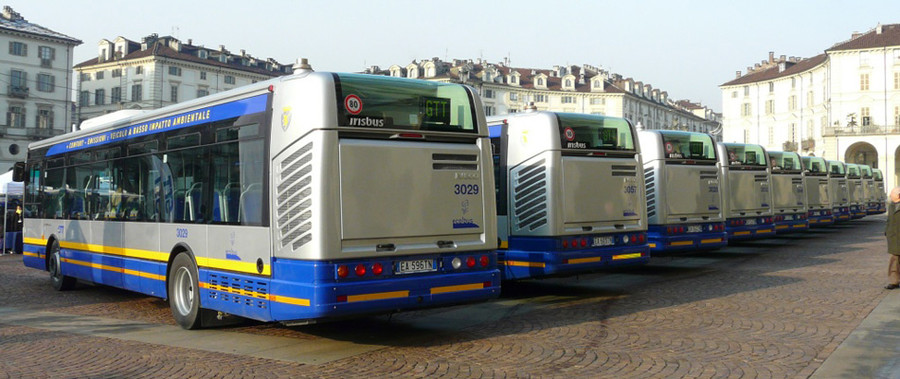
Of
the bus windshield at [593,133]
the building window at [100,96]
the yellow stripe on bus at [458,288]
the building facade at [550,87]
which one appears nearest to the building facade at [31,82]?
the building window at [100,96]

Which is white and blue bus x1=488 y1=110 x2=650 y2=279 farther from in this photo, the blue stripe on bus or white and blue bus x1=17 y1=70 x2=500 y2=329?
the blue stripe on bus

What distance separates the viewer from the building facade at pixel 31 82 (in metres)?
72.0

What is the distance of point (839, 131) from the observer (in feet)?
262

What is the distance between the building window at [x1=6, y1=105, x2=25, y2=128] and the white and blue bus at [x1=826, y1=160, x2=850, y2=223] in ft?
219

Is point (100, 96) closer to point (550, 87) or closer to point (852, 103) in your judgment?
point (550, 87)

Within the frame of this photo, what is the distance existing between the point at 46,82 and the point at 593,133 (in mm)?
73904

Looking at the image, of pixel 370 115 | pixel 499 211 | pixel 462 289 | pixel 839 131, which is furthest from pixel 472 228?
pixel 839 131

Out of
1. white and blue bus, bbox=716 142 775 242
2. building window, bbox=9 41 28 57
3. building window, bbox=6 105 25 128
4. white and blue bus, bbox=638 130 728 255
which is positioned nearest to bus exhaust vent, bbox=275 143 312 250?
white and blue bus, bbox=638 130 728 255

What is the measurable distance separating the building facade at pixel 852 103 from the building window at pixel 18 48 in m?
75.6

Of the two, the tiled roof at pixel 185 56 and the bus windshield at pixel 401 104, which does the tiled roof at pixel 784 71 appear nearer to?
the tiled roof at pixel 185 56

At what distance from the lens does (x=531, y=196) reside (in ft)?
40.5

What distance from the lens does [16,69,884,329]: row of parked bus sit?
7863mm

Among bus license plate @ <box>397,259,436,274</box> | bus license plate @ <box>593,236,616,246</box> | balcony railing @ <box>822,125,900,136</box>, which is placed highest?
balcony railing @ <box>822,125,900,136</box>

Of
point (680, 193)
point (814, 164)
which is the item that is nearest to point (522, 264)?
point (680, 193)
